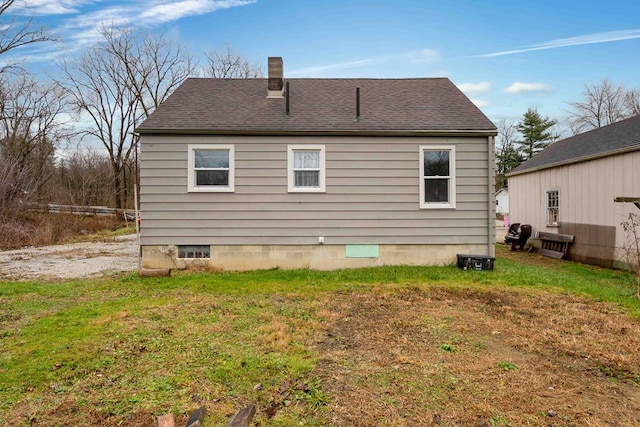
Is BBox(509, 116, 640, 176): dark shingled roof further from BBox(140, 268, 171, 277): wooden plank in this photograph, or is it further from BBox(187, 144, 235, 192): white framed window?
BBox(140, 268, 171, 277): wooden plank

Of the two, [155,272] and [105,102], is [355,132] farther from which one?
[105,102]

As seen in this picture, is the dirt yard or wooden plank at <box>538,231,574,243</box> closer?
the dirt yard

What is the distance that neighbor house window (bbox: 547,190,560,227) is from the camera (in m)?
11.4

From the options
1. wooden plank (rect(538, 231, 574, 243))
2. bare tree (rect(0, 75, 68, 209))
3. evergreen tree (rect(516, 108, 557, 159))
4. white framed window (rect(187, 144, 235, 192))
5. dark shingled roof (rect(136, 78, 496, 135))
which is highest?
evergreen tree (rect(516, 108, 557, 159))

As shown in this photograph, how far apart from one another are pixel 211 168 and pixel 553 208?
11.0 meters

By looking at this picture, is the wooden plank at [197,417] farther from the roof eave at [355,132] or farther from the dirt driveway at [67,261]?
the dirt driveway at [67,261]

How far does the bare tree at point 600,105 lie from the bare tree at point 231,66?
93.6 feet

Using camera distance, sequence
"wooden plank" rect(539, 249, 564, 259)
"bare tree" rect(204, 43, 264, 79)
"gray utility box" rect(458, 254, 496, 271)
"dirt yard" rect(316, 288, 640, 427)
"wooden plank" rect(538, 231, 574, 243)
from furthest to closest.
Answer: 1. "bare tree" rect(204, 43, 264, 79)
2. "wooden plank" rect(539, 249, 564, 259)
3. "wooden plank" rect(538, 231, 574, 243)
4. "gray utility box" rect(458, 254, 496, 271)
5. "dirt yard" rect(316, 288, 640, 427)

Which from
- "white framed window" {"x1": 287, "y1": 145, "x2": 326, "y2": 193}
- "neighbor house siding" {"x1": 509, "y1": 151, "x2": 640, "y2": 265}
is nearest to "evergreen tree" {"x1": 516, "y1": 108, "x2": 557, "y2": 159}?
"neighbor house siding" {"x1": 509, "y1": 151, "x2": 640, "y2": 265}

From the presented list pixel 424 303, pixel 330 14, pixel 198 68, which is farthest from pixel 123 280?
pixel 198 68

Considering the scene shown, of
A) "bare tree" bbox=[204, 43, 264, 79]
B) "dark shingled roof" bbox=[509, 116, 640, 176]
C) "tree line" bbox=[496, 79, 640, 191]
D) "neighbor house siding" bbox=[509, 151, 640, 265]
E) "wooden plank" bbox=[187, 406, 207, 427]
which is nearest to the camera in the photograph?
"wooden plank" bbox=[187, 406, 207, 427]

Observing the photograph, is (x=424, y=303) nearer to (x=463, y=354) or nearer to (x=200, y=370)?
(x=463, y=354)

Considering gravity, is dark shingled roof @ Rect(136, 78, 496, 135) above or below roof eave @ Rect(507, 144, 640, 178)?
above

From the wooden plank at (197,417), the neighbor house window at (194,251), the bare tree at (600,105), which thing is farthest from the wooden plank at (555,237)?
the bare tree at (600,105)
